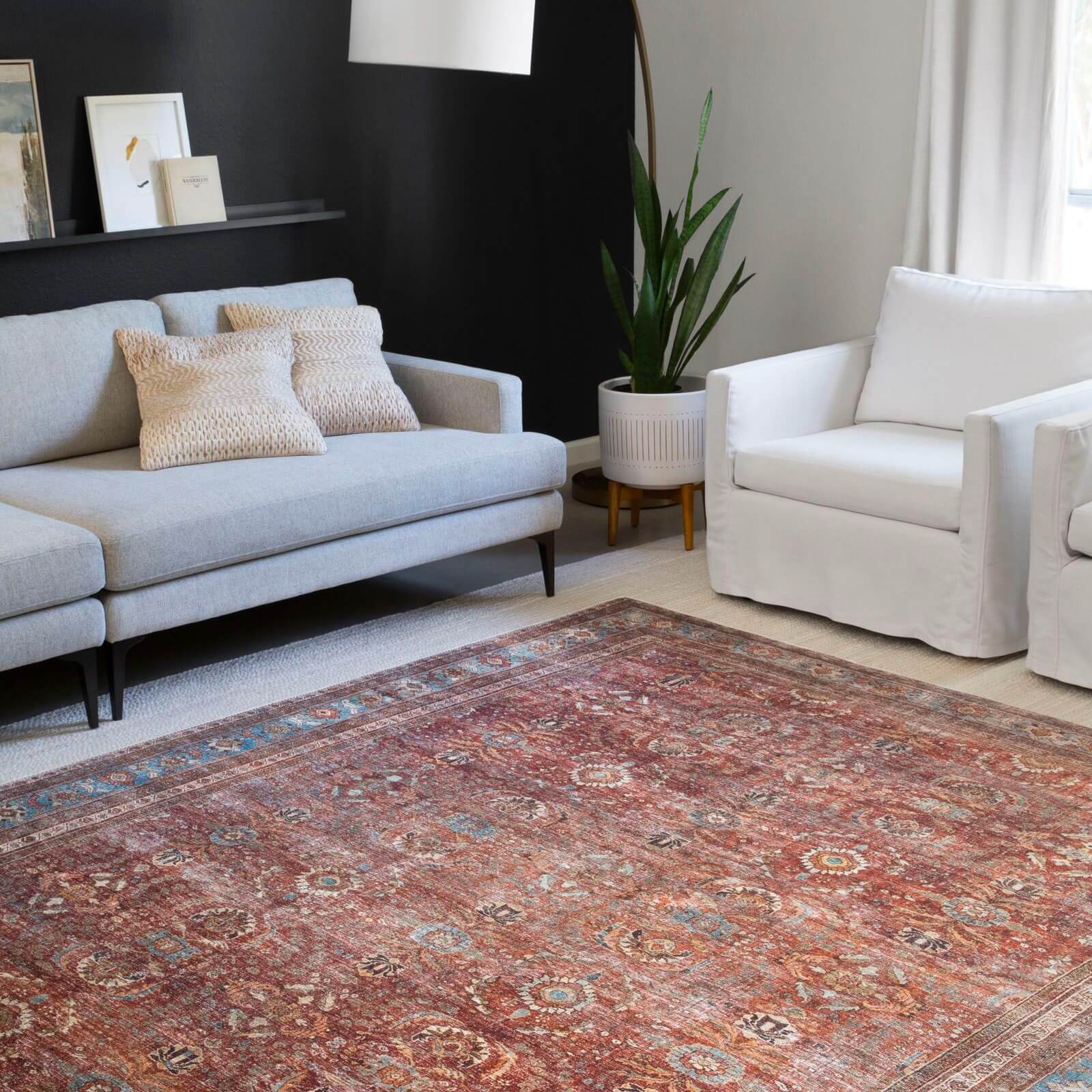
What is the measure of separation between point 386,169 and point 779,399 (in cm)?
165

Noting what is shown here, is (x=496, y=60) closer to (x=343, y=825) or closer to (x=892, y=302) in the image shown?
(x=892, y=302)

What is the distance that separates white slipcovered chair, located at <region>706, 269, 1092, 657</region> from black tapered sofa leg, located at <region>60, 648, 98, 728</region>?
1.68 metres

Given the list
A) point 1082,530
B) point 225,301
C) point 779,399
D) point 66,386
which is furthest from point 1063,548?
point 66,386

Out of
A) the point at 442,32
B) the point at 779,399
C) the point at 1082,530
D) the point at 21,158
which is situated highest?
the point at 442,32

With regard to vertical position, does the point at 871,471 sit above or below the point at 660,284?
below

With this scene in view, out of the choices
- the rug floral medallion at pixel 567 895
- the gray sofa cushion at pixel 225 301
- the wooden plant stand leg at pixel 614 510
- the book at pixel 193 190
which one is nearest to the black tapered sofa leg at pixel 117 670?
the rug floral medallion at pixel 567 895

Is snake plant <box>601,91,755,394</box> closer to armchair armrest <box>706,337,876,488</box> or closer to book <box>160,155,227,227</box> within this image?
armchair armrest <box>706,337,876,488</box>

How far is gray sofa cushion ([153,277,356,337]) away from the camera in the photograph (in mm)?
4105

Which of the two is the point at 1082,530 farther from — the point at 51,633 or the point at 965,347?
the point at 51,633

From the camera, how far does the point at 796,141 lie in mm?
5055

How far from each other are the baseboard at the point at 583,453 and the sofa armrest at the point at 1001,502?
2.31 meters

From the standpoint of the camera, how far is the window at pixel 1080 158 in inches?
167

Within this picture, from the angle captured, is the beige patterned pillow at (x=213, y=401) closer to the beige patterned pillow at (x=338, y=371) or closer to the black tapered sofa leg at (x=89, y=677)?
the beige patterned pillow at (x=338, y=371)

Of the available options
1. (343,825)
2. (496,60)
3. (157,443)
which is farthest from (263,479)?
(496,60)
